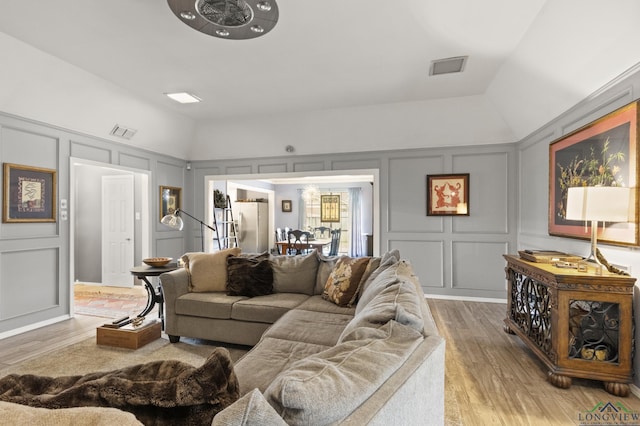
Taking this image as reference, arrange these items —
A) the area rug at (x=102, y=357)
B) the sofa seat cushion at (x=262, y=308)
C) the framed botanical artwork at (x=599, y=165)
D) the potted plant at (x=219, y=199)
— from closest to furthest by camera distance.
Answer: the framed botanical artwork at (x=599, y=165) → the area rug at (x=102, y=357) → the sofa seat cushion at (x=262, y=308) → the potted plant at (x=219, y=199)

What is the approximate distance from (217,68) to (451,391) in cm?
365

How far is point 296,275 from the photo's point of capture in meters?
3.29

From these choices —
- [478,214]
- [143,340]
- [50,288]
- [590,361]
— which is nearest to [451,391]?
[590,361]

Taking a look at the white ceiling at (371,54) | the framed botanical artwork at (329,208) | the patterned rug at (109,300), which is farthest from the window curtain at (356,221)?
the patterned rug at (109,300)

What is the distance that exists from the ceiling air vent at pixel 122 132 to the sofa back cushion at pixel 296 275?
310cm

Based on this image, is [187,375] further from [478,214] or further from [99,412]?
[478,214]

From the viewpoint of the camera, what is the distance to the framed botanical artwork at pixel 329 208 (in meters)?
10.1

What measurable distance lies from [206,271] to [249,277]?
48 cm

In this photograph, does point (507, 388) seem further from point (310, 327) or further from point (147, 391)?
point (147, 391)

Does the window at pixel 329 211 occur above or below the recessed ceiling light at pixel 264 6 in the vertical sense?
below

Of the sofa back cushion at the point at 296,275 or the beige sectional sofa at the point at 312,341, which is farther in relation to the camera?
the sofa back cushion at the point at 296,275

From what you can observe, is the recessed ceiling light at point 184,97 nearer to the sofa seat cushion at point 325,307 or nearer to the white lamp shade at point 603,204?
the sofa seat cushion at point 325,307

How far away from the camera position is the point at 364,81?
3.74 metres

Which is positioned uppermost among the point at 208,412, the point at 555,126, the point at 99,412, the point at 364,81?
the point at 364,81
